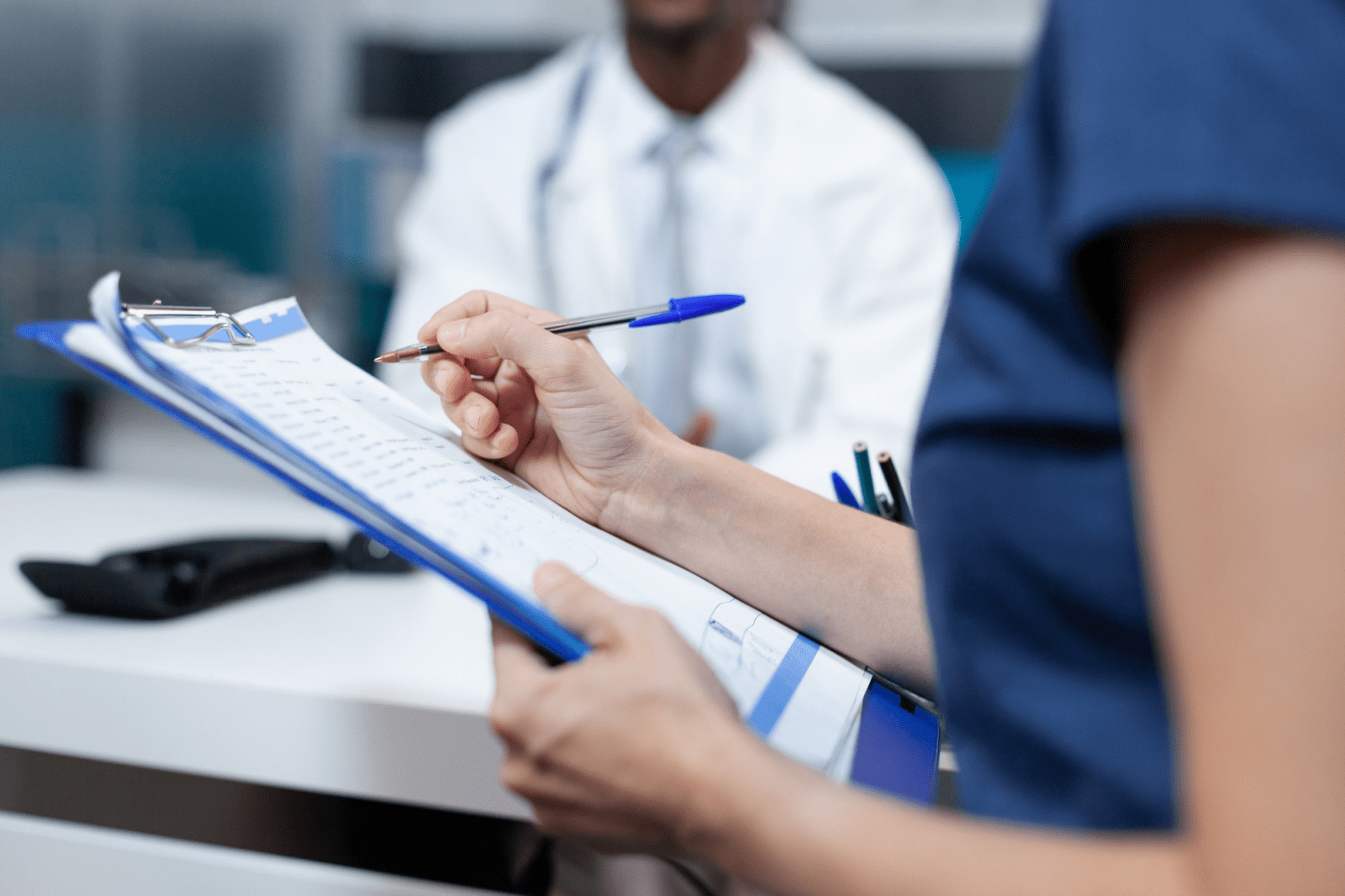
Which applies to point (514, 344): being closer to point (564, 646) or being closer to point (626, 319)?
point (626, 319)

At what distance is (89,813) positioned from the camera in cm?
72

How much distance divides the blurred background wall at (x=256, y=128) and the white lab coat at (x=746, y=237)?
1.82 ft

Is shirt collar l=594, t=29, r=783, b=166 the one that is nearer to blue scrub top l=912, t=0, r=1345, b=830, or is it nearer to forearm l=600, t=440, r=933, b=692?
forearm l=600, t=440, r=933, b=692

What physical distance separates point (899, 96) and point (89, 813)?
2.36 m

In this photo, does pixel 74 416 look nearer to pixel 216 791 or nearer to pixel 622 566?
pixel 216 791

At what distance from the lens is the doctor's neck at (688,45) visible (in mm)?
1812

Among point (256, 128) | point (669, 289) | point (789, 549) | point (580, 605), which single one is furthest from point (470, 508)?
point (256, 128)

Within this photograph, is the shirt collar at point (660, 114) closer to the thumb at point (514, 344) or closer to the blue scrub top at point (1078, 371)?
the thumb at point (514, 344)

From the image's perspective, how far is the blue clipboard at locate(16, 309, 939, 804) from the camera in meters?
0.43

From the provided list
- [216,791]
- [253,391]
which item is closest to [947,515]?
[253,391]

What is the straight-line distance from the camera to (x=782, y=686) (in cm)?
48

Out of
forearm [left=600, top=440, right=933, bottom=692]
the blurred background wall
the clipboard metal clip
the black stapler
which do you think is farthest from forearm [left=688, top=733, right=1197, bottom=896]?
the blurred background wall

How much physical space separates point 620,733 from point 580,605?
5 cm

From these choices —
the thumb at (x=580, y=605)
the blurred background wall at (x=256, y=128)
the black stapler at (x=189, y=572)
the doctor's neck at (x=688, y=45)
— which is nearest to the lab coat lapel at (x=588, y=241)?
the doctor's neck at (x=688, y=45)
